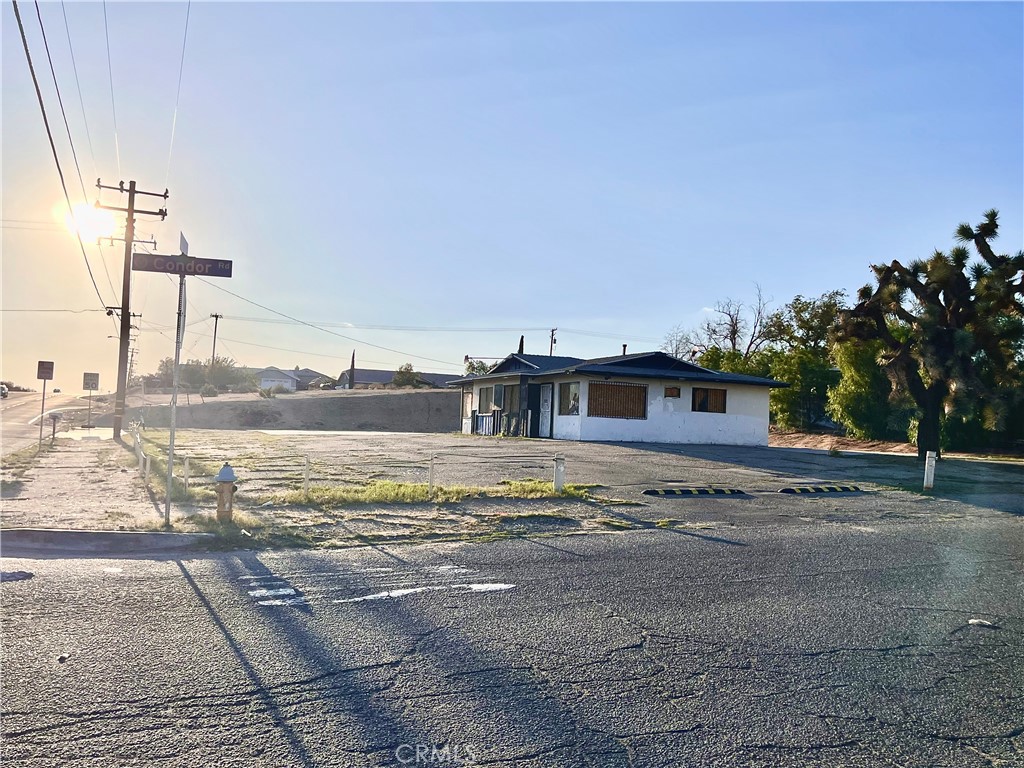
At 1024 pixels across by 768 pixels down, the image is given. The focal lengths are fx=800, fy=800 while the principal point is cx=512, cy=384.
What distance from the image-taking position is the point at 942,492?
16.2 meters

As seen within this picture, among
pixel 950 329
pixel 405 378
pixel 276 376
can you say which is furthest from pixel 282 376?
pixel 950 329

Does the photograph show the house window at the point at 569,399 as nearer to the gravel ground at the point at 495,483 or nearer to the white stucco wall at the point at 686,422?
the white stucco wall at the point at 686,422

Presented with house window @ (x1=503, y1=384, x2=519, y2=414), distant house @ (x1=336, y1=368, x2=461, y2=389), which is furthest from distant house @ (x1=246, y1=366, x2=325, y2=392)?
house window @ (x1=503, y1=384, x2=519, y2=414)

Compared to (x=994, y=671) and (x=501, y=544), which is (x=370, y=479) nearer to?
(x=501, y=544)

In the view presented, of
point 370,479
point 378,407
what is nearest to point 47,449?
point 370,479

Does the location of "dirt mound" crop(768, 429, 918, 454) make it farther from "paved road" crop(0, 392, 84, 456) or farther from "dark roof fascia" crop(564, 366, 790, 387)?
"paved road" crop(0, 392, 84, 456)

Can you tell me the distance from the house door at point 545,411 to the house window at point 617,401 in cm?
302

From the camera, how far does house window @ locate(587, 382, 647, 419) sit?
97.5ft

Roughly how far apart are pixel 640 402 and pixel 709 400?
3.22 m

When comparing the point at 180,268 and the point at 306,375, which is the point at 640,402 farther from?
the point at 306,375

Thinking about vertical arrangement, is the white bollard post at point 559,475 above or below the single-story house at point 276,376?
below

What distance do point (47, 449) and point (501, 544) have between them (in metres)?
18.9

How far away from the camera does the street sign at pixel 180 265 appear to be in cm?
922

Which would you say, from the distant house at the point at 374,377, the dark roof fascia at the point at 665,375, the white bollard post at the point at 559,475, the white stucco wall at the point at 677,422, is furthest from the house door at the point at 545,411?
the distant house at the point at 374,377
